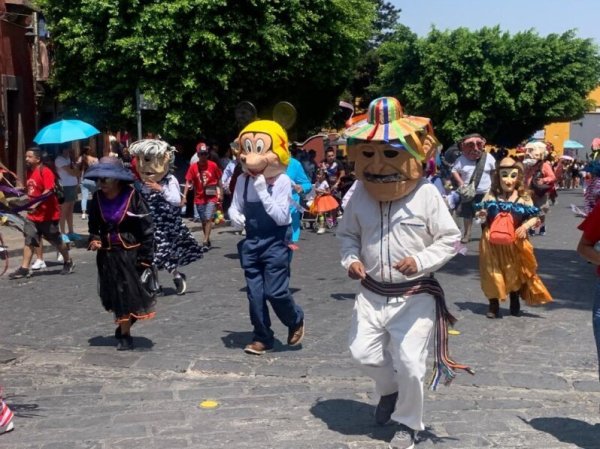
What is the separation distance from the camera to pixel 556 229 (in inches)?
732

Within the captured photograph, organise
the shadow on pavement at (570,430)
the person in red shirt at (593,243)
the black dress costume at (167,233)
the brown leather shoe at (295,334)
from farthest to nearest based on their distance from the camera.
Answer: the black dress costume at (167,233) < the brown leather shoe at (295,334) < the shadow on pavement at (570,430) < the person in red shirt at (593,243)

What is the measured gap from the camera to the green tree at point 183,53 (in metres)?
19.5

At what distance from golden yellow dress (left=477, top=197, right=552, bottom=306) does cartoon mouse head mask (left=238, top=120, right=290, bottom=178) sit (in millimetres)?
2395

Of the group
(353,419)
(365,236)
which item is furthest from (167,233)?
(365,236)

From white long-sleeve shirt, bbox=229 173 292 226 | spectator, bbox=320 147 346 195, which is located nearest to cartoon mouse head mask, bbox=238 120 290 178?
white long-sleeve shirt, bbox=229 173 292 226

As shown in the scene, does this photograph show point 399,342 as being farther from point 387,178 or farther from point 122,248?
point 122,248

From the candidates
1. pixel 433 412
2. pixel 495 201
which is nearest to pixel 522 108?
pixel 495 201

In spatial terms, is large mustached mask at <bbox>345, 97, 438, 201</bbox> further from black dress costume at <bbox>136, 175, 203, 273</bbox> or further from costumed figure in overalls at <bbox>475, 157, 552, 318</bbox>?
black dress costume at <bbox>136, 175, 203, 273</bbox>

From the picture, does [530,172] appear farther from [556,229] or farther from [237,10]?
[237,10]

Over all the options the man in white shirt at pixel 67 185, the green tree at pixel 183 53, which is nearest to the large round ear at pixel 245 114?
the man in white shirt at pixel 67 185

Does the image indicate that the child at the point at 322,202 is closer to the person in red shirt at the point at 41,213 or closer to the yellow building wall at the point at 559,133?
the person in red shirt at the point at 41,213

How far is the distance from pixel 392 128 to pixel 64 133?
30.9ft

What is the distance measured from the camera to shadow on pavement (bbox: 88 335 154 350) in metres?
7.42

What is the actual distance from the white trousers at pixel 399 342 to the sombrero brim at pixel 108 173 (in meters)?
2.70
